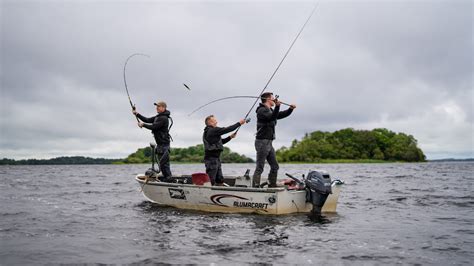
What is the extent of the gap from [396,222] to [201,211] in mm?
4990

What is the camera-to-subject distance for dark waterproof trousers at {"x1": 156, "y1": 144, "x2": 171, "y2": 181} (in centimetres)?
1211

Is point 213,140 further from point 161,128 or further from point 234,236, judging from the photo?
point 234,236

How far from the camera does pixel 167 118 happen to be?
12.0 meters

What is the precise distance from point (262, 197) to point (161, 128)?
362cm

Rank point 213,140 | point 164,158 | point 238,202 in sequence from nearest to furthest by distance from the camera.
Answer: point 238,202 → point 213,140 → point 164,158

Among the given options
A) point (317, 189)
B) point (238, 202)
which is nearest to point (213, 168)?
point (238, 202)

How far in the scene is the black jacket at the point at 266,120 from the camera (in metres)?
10.4

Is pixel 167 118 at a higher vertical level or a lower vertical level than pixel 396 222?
higher

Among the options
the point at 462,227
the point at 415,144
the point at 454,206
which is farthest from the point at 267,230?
the point at 415,144

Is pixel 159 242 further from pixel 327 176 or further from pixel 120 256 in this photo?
pixel 327 176

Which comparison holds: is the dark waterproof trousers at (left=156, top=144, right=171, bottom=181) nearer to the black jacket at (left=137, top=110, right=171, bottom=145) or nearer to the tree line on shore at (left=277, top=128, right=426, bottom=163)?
the black jacket at (left=137, top=110, right=171, bottom=145)

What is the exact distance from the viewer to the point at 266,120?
1047 centimetres

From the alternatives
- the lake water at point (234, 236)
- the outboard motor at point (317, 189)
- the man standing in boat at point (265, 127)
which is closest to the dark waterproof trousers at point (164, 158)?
the lake water at point (234, 236)

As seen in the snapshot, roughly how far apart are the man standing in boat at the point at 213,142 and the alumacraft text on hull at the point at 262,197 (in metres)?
0.51
